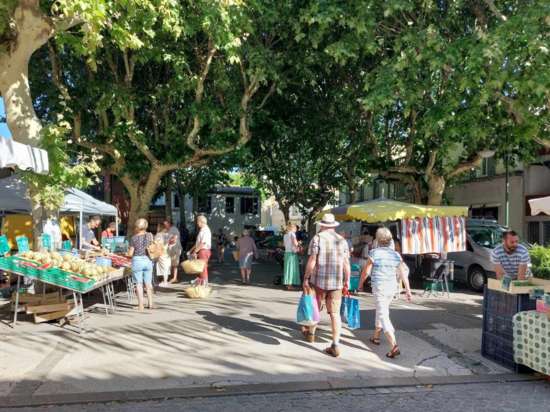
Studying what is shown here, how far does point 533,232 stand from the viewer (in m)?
20.5

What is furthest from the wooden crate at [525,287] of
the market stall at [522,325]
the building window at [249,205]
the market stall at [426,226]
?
the building window at [249,205]

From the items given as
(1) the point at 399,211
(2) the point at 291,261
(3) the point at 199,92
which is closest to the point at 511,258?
(1) the point at 399,211

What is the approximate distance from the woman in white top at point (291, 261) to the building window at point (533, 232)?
1256 centimetres

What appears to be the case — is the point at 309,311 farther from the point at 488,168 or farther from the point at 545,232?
the point at 488,168

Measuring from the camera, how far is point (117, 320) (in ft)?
26.5

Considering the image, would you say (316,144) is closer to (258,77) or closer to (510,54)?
(258,77)

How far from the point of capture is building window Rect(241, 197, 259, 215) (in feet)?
151

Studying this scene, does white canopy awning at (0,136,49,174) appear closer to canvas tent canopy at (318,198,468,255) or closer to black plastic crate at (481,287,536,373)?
black plastic crate at (481,287,536,373)

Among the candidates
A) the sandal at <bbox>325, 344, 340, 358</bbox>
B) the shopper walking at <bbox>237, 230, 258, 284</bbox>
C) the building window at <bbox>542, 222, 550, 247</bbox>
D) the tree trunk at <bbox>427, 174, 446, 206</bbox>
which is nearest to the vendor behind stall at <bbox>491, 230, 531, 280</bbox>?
the sandal at <bbox>325, 344, 340, 358</bbox>

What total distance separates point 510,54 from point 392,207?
4526mm

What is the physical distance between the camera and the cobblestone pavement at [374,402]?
4625 millimetres

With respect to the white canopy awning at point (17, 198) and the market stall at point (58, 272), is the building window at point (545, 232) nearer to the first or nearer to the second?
the market stall at point (58, 272)

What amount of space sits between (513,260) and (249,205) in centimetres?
3951

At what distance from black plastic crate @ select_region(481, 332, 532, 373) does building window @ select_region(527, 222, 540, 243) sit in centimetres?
1596
